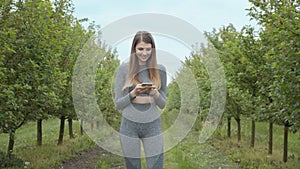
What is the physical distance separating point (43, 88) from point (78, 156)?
4154 millimetres

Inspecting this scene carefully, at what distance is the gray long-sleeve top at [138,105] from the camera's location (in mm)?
3277

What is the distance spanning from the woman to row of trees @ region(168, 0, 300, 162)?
0.94m

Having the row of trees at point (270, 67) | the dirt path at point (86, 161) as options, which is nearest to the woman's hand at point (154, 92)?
the row of trees at point (270, 67)

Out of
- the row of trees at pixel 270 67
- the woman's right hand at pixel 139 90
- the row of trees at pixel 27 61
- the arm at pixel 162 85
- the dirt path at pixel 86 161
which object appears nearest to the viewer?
the woman's right hand at pixel 139 90

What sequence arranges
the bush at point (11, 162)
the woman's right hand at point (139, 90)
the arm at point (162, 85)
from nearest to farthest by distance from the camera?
the woman's right hand at point (139, 90), the arm at point (162, 85), the bush at point (11, 162)

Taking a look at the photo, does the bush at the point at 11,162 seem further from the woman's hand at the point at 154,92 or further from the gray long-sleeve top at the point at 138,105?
the woman's hand at the point at 154,92

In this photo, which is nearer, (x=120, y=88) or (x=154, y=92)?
(x=154, y=92)

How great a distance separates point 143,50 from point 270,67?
18.5ft

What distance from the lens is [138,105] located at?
3.28 metres

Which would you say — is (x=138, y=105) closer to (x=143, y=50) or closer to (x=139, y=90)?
(x=139, y=90)

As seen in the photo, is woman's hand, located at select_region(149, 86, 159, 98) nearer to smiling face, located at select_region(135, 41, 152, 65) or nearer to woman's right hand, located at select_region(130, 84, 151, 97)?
woman's right hand, located at select_region(130, 84, 151, 97)

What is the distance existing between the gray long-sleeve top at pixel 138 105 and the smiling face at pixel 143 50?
0.09 metres

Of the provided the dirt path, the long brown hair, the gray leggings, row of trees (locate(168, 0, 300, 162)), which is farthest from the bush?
the long brown hair

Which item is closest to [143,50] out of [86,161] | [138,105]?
[138,105]
